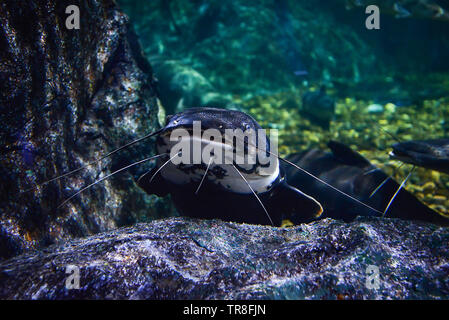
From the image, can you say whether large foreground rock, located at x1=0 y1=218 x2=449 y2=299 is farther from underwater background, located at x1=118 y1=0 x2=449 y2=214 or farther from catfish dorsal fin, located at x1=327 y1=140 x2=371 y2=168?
underwater background, located at x1=118 y1=0 x2=449 y2=214

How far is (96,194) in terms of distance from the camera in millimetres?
2455

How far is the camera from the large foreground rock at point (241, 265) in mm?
1133

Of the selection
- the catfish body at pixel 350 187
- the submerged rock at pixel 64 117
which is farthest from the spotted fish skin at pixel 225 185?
the catfish body at pixel 350 187

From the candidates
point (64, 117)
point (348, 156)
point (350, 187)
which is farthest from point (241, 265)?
point (348, 156)

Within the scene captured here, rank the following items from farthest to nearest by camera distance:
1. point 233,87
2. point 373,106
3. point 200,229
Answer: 1. point 233,87
2. point 373,106
3. point 200,229

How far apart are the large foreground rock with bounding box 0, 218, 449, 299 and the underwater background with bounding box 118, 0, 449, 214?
142 inches

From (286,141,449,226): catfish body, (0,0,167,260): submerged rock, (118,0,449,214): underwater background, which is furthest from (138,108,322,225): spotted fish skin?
(118,0,449,214): underwater background

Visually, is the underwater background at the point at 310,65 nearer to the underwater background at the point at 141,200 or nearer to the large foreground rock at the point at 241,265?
the underwater background at the point at 141,200

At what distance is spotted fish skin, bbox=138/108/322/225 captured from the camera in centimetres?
194

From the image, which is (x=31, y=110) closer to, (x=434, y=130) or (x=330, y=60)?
(x=434, y=130)

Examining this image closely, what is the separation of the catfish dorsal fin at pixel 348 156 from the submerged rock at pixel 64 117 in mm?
2539
